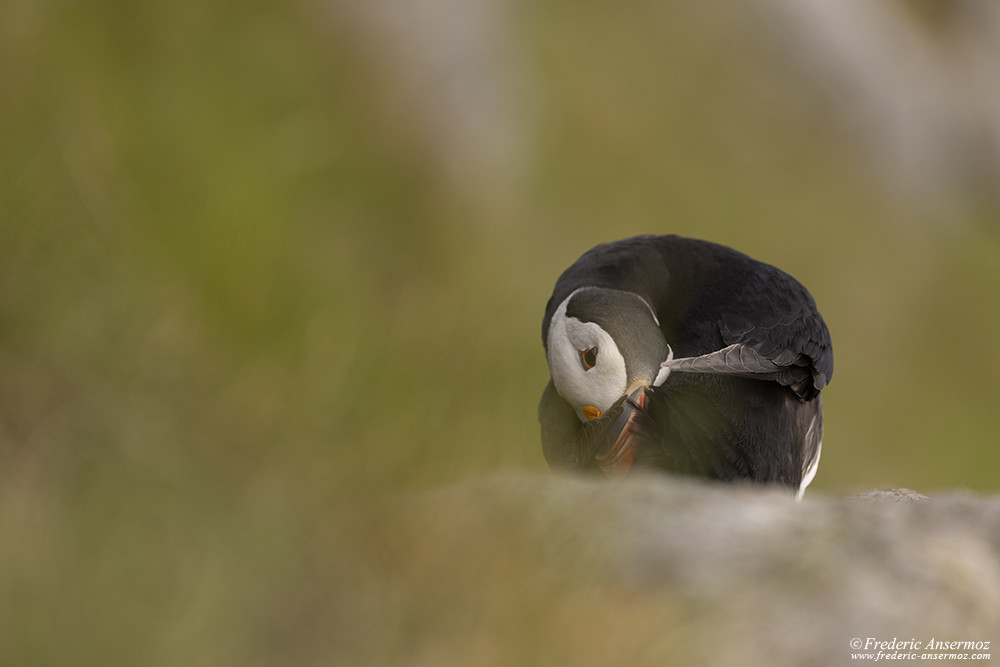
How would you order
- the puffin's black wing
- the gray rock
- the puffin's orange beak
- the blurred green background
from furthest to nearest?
the puffin's black wing
the puffin's orange beak
the gray rock
the blurred green background

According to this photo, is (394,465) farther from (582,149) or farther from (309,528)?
(582,149)

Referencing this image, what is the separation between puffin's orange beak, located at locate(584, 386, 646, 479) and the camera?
13.2ft

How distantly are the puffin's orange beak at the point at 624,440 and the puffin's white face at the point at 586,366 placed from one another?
76mm

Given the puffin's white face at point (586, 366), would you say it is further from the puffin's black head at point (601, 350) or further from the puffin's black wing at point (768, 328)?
the puffin's black wing at point (768, 328)

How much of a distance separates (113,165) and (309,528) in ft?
3.08

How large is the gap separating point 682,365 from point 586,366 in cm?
42

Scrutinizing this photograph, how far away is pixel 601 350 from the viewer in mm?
4051

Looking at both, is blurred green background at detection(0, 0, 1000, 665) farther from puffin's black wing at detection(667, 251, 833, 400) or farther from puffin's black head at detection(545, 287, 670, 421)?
puffin's black wing at detection(667, 251, 833, 400)

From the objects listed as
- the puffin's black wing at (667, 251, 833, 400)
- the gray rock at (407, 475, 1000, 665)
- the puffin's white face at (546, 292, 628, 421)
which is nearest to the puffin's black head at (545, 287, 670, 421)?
the puffin's white face at (546, 292, 628, 421)

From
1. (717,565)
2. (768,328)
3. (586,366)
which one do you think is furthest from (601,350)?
(717,565)

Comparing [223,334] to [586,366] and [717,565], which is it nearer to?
[717,565]

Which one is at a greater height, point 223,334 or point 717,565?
point 223,334

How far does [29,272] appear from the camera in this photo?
1907 mm

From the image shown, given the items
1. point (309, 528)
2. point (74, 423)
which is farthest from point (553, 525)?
point (74, 423)
